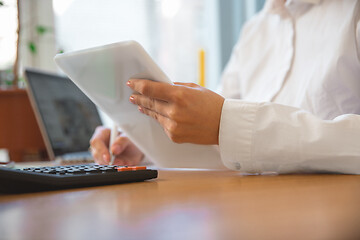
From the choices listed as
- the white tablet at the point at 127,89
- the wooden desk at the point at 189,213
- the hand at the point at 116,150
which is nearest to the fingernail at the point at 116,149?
the hand at the point at 116,150

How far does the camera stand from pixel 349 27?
80 centimetres

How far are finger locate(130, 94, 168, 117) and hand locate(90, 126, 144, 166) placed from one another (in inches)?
9.6

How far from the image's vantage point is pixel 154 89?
1.64ft

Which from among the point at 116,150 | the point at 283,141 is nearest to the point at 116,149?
the point at 116,150

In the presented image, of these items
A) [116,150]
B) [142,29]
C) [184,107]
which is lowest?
[116,150]

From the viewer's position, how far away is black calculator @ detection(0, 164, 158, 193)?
364 millimetres

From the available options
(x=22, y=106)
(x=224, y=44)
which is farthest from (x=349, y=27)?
(x=224, y=44)

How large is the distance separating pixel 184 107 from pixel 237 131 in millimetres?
83

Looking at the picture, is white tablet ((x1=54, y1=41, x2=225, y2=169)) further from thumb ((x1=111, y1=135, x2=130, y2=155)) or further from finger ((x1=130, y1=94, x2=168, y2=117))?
thumb ((x1=111, y1=135, x2=130, y2=155))

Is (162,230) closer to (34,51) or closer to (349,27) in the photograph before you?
(349,27)

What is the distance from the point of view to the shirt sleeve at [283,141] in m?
0.52

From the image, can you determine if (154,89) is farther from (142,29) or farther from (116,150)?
(142,29)

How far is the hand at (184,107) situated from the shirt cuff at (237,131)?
0.5 inches

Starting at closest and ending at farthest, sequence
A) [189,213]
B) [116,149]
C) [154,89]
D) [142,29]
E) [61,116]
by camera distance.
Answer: [189,213]
[154,89]
[116,149]
[61,116]
[142,29]
